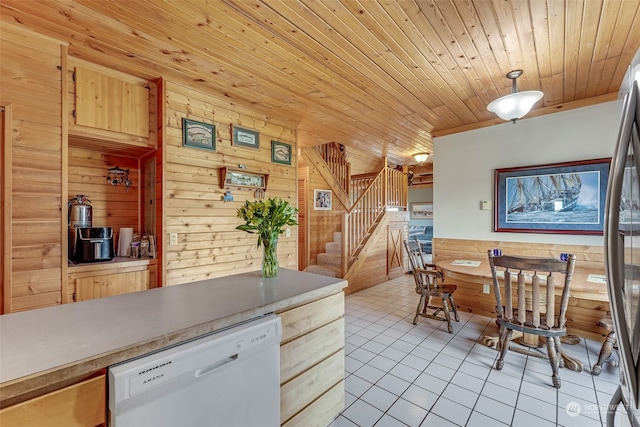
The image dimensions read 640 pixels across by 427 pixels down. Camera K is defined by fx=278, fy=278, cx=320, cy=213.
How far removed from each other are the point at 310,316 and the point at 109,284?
1998mm

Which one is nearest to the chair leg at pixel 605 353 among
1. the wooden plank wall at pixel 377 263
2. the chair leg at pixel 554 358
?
the chair leg at pixel 554 358

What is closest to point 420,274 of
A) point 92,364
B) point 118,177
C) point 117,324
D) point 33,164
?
point 117,324

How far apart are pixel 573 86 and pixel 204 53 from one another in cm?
355

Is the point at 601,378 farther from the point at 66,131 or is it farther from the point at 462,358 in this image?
the point at 66,131

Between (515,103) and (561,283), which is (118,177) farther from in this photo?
(561,283)

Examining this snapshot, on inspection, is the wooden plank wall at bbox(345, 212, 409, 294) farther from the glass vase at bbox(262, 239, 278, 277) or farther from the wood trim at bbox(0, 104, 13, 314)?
the wood trim at bbox(0, 104, 13, 314)

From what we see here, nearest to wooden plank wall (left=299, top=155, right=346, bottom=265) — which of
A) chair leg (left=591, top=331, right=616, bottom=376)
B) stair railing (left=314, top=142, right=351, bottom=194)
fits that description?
stair railing (left=314, top=142, right=351, bottom=194)

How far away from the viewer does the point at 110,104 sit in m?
2.43

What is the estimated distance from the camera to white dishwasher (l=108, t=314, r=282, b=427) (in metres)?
0.87

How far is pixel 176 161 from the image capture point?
9.04 ft

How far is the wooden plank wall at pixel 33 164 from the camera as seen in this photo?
1.93 metres

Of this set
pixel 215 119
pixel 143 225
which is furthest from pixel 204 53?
pixel 143 225

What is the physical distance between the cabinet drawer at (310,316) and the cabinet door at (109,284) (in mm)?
1918

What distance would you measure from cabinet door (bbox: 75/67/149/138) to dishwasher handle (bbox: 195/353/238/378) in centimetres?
234
